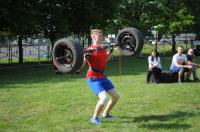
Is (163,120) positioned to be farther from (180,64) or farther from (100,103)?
(180,64)

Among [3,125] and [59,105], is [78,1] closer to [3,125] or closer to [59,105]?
[59,105]

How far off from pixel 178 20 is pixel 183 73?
23.9 m

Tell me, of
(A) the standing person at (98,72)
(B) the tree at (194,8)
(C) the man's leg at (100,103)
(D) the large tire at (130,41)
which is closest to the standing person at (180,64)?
(D) the large tire at (130,41)

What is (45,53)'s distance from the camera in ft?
99.4

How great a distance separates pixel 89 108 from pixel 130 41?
187 centimetres

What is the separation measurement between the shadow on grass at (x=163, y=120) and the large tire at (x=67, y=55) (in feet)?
5.03

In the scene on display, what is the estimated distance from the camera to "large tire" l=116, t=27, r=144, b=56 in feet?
34.0

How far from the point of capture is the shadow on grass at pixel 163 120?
861cm

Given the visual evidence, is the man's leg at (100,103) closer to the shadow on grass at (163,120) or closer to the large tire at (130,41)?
the shadow on grass at (163,120)

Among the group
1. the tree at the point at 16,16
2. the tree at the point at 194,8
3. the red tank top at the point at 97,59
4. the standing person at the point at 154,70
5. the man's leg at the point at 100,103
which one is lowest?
the man's leg at the point at 100,103

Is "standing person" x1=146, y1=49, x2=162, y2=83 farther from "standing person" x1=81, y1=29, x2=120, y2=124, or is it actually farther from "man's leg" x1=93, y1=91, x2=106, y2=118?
"man's leg" x1=93, y1=91, x2=106, y2=118

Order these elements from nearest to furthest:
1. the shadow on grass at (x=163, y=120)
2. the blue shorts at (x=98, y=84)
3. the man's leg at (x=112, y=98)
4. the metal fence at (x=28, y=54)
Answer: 1. the shadow on grass at (x=163, y=120)
2. the blue shorts at (x=98, y=84)
3. the man's leg at (x=112, y=98)
4. the metal fence at (x=28, y=54)

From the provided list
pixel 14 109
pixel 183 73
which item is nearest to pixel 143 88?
pixel 183 73

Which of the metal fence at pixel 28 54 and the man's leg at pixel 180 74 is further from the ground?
the metal fence at pixel 28 54
